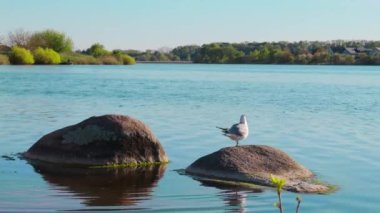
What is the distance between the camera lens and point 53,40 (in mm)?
148750

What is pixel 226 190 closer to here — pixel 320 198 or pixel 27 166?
pixel 320 198

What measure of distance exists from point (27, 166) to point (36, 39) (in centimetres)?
13304

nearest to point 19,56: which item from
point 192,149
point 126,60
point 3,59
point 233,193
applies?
point 3,59

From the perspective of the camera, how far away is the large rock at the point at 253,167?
14531 millimetres

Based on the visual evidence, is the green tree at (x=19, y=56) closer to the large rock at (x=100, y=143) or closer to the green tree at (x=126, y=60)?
the green tree at (x=126, y=60)

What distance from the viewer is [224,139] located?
854 inches

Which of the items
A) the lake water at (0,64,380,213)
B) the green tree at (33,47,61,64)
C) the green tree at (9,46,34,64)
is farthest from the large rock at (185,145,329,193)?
the green tree at (33,47,61,64)

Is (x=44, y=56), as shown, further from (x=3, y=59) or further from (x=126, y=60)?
(x=126, y=60)

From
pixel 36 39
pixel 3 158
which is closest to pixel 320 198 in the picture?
pixel 3 158

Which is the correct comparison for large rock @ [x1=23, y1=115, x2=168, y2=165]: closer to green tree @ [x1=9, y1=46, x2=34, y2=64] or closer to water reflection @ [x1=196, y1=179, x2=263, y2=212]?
water reflection @ [x1=196, y1=179, x2=263, y2=212]

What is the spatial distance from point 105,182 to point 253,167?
10.5 ft

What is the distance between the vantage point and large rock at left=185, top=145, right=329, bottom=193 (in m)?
14.5

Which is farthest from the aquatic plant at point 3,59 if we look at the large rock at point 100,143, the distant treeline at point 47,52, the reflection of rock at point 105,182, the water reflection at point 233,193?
the water reflection at point 233,193

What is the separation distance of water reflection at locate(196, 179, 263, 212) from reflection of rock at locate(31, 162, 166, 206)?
1360 mm
